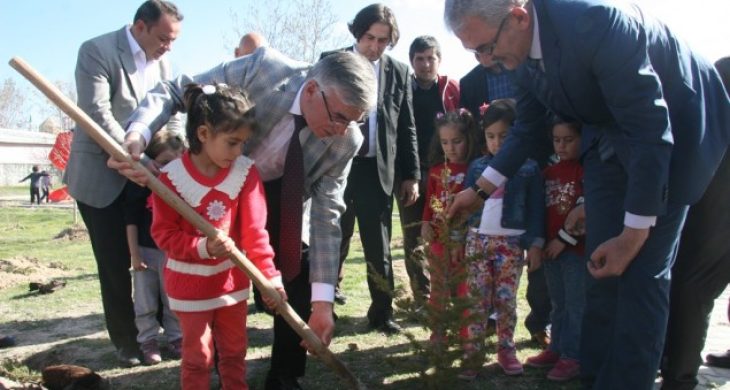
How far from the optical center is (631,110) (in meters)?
2.42

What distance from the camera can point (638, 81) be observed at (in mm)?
2379

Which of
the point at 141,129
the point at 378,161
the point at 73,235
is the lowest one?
the point at 73,235

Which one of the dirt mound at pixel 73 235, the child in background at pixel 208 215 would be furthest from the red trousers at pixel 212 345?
the dirt mound at pixel 73 235

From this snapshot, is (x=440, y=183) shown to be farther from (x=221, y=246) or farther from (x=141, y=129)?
(x=141, y=129)

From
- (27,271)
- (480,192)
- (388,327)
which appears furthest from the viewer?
(27,271)

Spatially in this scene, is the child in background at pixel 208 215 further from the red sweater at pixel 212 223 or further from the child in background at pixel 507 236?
the child in background at pixel 507 236

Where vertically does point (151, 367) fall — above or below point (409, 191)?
below

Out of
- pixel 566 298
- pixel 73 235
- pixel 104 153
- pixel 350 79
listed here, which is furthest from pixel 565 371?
pixel 73 235

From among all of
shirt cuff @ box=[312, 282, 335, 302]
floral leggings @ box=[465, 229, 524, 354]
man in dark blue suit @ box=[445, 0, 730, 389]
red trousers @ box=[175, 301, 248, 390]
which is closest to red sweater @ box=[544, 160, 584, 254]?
floral leggings @ box=[465, 229, 524, 354]

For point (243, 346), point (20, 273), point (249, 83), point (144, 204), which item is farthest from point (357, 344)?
point (20, 273)

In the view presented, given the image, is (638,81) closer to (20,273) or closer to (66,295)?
(66,295)

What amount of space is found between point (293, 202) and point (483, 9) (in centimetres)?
135

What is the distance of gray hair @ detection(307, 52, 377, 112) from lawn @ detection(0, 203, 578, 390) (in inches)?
42.4

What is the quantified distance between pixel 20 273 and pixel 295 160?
649 centimetres
